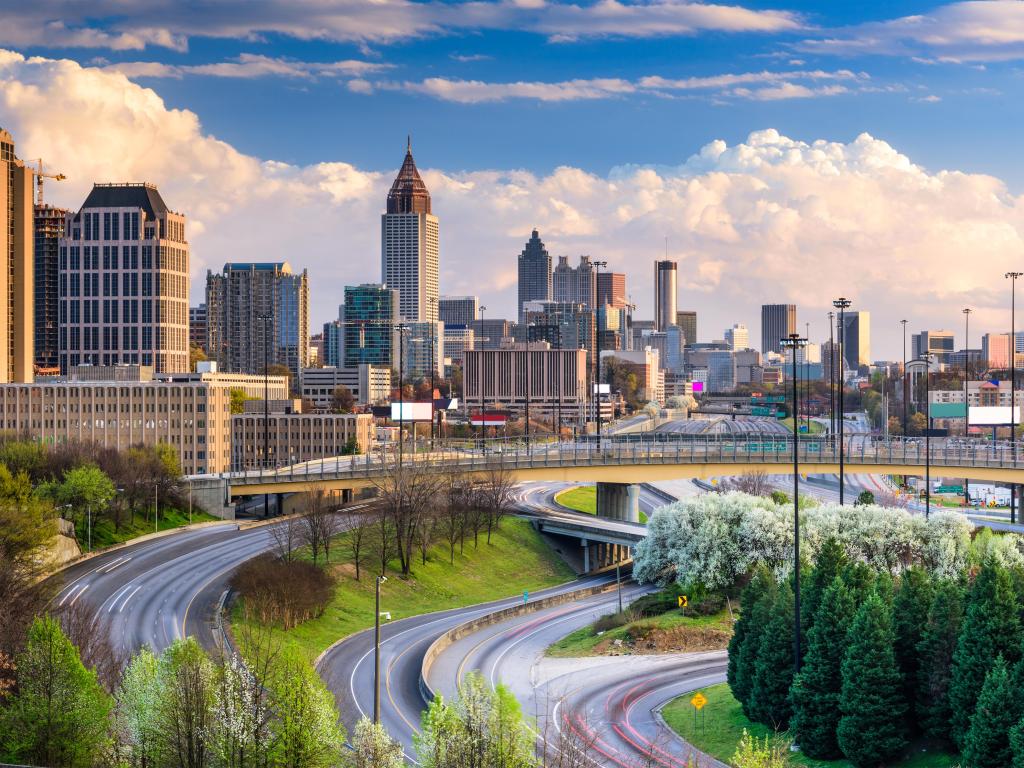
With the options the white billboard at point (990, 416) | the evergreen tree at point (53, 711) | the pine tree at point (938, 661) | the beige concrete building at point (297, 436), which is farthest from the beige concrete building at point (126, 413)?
the pine tree at point (938, 661)

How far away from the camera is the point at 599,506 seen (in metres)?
114

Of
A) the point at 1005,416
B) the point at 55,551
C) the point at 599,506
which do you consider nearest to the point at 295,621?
the point at 55,551

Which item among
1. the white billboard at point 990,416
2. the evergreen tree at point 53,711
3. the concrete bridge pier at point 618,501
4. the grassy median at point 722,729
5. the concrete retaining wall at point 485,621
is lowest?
the concrete retaining wall at point 485,621

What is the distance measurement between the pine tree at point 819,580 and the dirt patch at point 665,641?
56.4 feet

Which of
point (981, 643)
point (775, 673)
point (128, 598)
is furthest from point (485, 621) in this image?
point (981, 643)

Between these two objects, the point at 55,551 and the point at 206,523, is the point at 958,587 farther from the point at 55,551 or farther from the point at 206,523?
the point at 206,523

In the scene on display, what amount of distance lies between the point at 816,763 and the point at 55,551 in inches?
1769

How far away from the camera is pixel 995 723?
125ft

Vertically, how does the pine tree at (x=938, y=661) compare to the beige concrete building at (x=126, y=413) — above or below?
below

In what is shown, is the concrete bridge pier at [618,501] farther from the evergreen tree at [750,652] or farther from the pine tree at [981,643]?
the pine tree at [981,643]

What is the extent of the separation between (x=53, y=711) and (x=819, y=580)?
28.1 meters

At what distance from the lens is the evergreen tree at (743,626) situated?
5103cm

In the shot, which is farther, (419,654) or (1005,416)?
(1005,416)

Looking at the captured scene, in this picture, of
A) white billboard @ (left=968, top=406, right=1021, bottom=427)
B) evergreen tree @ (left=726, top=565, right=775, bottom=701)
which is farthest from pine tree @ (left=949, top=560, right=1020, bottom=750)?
white billboard @ (left=968, top=406, right=1021, bottom=427)
